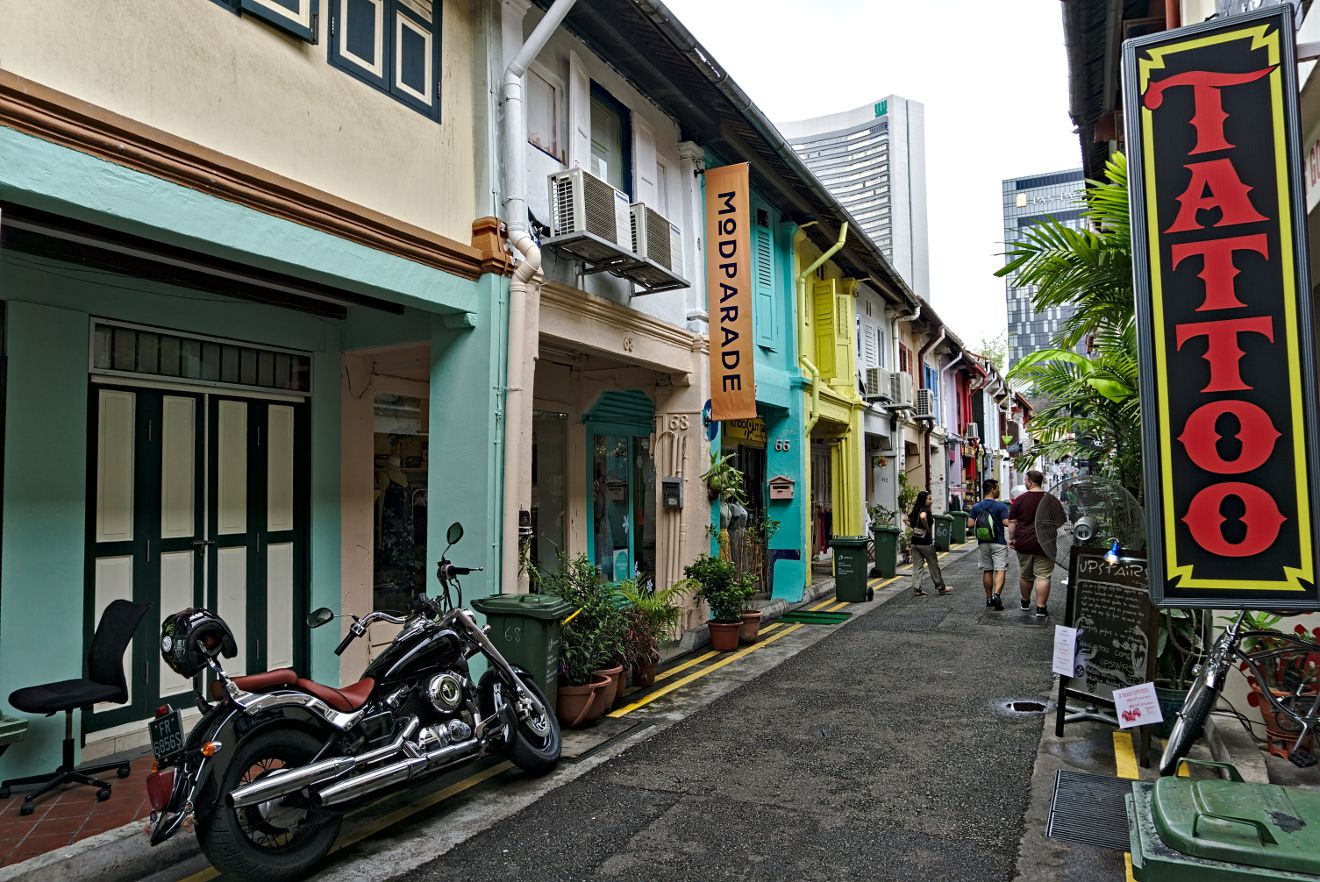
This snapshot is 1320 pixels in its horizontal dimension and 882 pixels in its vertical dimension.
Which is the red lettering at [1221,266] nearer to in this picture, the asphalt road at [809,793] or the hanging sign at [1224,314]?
the hanging sign at [1224,314]

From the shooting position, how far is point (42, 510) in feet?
16.4

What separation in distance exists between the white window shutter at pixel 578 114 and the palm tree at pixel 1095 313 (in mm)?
3930

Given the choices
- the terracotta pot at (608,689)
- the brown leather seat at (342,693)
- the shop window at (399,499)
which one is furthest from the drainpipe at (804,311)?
the brown leather seat at (342,693)

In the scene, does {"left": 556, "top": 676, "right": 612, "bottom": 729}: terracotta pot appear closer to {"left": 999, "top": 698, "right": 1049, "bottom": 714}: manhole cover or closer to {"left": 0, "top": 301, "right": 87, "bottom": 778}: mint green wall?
{"left": 0, "top": 301, "right": 87, "bottom": 778}: mint green wall

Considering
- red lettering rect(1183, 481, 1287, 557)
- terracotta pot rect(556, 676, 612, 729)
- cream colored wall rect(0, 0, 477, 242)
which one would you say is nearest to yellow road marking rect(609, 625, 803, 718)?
terracotta pot rect(556, 676, 612, 729)

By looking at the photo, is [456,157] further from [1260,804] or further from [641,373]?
[1260,804]

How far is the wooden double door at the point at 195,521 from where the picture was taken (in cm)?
550

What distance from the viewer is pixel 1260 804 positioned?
2570mm

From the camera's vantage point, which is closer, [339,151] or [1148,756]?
[1148,756]

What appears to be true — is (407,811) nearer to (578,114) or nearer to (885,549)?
(578,114)

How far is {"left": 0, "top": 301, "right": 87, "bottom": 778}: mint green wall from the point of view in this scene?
4.84 metres

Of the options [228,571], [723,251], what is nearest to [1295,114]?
[723,251]

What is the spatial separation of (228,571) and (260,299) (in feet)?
6.76

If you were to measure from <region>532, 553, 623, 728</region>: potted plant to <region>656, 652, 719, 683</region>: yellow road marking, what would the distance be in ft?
3.94
